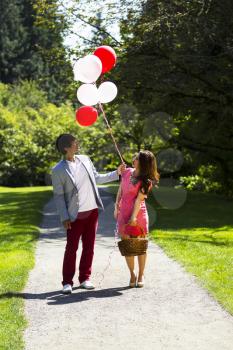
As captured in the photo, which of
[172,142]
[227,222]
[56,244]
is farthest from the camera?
[172,142]

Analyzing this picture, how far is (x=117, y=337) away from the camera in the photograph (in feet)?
16.9

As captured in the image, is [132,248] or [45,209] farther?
[45,209]

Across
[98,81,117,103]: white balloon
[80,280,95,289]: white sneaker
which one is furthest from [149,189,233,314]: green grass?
[98,81,117,103]: white balloon

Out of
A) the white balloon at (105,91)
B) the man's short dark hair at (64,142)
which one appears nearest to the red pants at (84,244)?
the man's short dark hair at (64,142)

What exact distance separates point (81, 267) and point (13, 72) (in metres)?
65.6

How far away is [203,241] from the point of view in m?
11.3

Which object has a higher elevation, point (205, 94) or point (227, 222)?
point (205, 94)

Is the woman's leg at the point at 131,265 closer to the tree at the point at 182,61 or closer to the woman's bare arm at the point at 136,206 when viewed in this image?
the woman's bare arm at the point at 136,206

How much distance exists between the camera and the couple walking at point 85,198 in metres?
7.00

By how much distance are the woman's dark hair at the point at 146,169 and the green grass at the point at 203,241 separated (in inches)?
54.1

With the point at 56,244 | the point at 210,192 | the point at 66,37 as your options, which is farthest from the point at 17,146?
the point at 56,244

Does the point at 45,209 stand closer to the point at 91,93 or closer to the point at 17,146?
the point at 91,93

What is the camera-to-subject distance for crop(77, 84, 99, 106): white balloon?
7527 mm

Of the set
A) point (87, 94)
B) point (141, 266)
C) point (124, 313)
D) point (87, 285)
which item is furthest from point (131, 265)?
point (87, 94)
